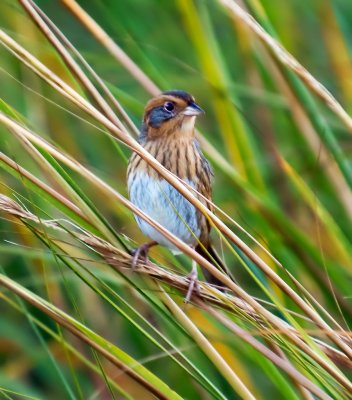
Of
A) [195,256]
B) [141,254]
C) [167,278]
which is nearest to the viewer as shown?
[195,256]

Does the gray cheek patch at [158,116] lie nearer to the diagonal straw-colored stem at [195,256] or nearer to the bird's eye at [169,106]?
the bird's eye at [169,106]

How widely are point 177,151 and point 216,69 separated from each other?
0.96 ft

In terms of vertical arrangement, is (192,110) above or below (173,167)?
above

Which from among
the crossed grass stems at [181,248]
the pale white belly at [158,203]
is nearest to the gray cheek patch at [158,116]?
the pale white belly at [158,203]

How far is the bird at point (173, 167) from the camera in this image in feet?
9.02

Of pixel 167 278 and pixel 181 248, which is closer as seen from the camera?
pixel 181 248

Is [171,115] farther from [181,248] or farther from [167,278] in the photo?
[181,248]

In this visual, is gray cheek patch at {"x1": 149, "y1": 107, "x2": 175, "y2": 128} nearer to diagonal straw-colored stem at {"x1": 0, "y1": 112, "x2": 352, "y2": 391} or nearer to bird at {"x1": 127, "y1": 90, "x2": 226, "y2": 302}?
bird at {"x1": 127, "y1": 90, "x2": 226, "y2": 302}

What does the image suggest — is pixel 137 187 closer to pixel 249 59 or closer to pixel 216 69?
pixel 216 69

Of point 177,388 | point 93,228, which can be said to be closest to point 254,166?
point 177,388

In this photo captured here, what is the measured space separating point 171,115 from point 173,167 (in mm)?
149

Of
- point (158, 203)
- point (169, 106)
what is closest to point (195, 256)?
point (158, 203)

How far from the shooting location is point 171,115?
2.86 meters

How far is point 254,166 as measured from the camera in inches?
103
